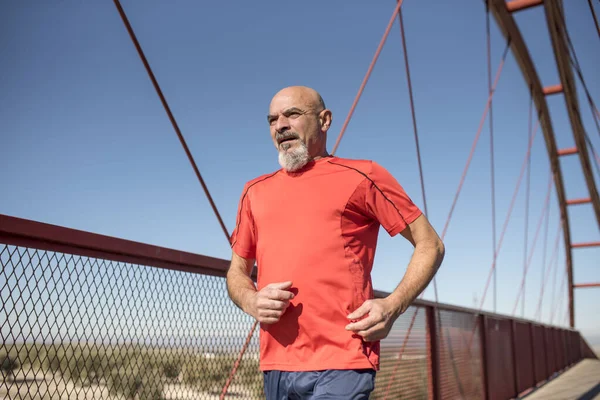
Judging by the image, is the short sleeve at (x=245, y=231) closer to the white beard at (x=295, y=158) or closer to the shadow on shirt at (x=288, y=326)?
the white beard at (x=295, y=158)

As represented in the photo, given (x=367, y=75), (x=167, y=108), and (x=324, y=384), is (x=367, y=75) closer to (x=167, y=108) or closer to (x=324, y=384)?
(x=167, y=108)

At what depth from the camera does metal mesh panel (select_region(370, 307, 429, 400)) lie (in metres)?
3.89

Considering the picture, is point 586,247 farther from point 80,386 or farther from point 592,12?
point 80,386

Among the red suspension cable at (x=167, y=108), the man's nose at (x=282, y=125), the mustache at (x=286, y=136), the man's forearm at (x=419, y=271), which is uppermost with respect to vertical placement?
the red suspension cable at (x=167, y=108)

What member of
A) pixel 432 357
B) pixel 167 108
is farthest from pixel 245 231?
pixel 432 357

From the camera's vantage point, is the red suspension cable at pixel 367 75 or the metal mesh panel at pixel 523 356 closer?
the red suspension cable at pixel 367 75

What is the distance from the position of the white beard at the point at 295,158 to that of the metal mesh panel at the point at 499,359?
16.8ft

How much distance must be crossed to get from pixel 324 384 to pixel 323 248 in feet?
1.23

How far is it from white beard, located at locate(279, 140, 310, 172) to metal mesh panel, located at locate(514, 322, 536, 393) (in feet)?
23.1

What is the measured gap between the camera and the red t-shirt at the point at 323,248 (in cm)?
160

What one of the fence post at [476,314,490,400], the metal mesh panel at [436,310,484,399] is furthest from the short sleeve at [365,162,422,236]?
the fence post at [476,314,490,400]

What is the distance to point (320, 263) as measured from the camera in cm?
164

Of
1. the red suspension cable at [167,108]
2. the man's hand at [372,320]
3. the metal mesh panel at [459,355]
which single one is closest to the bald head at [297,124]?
the man's hand at [372,320]

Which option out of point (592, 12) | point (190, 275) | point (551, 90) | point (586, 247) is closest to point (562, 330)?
point (586, 247)
